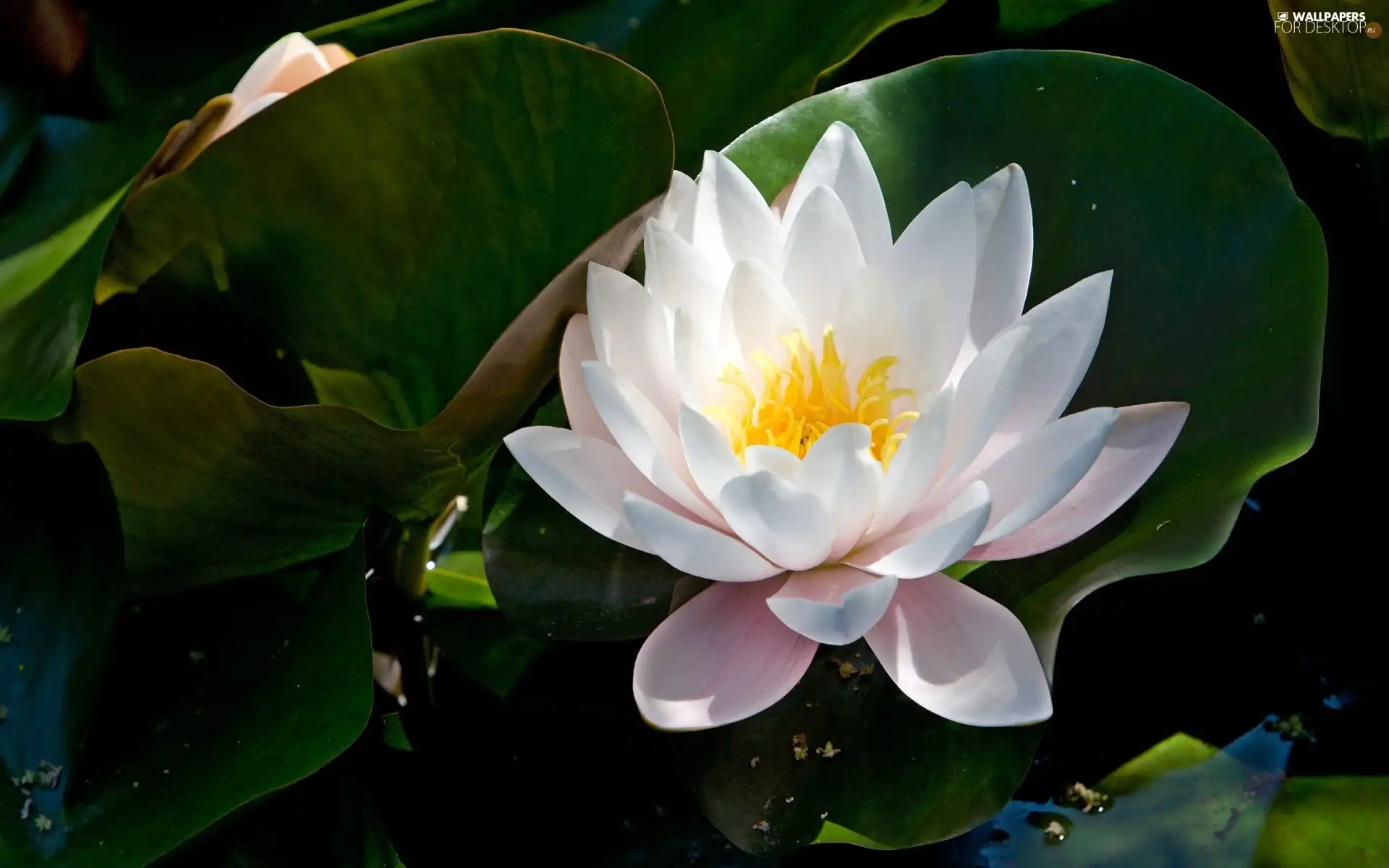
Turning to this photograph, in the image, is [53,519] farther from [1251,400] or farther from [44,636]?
[1251,400]

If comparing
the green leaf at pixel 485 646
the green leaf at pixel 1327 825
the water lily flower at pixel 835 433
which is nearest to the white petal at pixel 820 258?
the water lily flower at pixel 835 433

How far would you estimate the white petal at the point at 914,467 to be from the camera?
654mm

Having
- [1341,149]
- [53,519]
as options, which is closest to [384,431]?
[53,519]

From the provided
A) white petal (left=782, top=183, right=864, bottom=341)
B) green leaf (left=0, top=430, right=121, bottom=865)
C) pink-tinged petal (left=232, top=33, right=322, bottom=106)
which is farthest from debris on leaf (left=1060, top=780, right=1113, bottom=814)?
pink-tinged petal (left=232, top=33, right=322, bottom=106)

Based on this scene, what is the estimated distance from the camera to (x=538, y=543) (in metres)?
0.84

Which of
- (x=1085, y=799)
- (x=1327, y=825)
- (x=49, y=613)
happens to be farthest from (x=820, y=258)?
(x=49, y=613)

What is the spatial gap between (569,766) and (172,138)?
62 cm

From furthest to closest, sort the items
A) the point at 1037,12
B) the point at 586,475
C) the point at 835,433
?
1. the point at 1037,12
2. the point at 586,475
3. the point at 835,433

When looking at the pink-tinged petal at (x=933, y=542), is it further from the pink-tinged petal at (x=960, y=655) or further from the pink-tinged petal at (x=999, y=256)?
the pink-tinged petal at (x=999, y=256)

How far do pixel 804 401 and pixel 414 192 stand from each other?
35cm

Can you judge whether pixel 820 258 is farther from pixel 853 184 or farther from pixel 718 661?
pixel 718 661

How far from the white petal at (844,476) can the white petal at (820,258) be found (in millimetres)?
181

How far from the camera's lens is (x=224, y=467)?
76 cm

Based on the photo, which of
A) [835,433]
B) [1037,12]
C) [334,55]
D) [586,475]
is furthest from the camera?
[1037,12]
